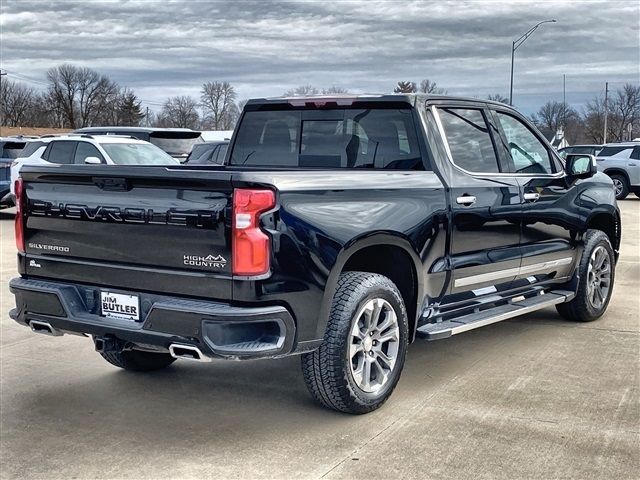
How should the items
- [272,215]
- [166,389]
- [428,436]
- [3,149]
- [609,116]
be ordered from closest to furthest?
1. [272,215]
2. [428,436]
3. [166,389]
4. [3,149]
5. [609,116]

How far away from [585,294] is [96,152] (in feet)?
36.1

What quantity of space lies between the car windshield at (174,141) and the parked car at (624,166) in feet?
40.1

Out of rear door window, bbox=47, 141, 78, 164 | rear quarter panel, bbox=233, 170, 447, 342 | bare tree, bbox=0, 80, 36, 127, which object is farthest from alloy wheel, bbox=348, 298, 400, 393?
bare tree, bbox=0, 80, 36, 127

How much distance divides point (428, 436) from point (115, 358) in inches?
92.9

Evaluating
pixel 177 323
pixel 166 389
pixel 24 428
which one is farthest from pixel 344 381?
pixel 24 428

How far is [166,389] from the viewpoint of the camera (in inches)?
207

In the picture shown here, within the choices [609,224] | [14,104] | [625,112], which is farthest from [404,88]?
[14,104]

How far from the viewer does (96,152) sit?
1538 cm

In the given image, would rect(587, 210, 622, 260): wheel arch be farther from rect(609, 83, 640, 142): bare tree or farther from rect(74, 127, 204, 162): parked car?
rect(609, 83, 640, 142): bare tree

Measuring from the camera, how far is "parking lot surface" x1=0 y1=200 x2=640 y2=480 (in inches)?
156

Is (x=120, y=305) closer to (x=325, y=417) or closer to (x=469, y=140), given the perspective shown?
(x=325, y=417)

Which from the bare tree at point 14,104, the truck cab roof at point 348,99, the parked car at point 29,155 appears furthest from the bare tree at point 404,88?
the bare tree at point 14,104

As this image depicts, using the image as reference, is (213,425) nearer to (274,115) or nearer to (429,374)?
(429,374)

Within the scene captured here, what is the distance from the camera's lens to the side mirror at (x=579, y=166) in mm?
6668
